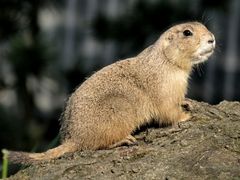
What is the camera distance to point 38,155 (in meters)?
5.41

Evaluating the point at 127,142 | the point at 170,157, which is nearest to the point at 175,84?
the point at 127,142

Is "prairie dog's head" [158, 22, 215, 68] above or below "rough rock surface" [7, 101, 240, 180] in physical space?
above

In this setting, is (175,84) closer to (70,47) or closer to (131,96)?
(131,96)

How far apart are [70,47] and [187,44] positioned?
6209 millimetres

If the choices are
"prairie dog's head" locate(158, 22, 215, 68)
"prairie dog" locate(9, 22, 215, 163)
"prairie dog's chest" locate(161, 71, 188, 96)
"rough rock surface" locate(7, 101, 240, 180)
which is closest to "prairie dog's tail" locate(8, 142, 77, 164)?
"prairie dog" locate(9, 22, 215, 163)

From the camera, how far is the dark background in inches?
380

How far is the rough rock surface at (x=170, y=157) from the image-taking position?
481 centimetres

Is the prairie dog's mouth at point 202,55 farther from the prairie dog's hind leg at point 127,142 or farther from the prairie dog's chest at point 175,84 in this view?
the prairie dog's hind leg at point 127,142

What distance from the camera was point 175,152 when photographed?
5035 millimetres

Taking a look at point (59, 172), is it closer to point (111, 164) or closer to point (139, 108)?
point (111, 164)

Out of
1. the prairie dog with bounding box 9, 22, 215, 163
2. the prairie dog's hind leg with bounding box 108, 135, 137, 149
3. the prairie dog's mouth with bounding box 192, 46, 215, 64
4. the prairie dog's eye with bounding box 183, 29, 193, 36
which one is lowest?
the prairie dog's hind leg with bounding box 108, 135, 137, 149

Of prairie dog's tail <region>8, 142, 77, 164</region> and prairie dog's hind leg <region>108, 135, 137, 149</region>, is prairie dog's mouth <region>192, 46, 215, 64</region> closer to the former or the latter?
prairie dog's hind leg <region>108, 135, 137, 149</region>

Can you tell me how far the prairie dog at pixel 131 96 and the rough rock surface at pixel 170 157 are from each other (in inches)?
7.1

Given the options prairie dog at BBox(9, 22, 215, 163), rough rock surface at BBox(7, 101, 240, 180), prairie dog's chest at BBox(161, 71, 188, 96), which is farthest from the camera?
prairie dog's chest at BBox(161, 71, 188, 96)
